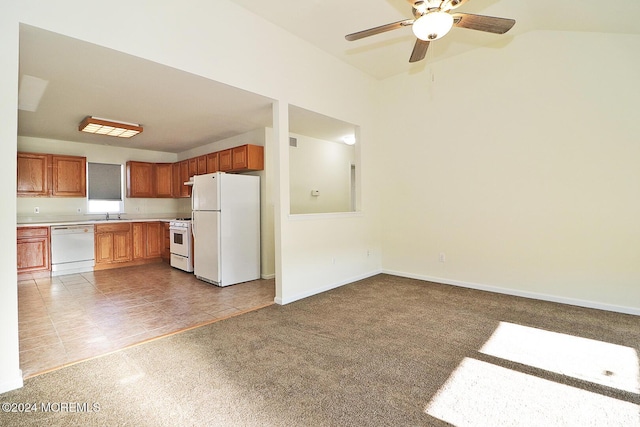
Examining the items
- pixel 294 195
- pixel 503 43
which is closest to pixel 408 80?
pixel 503 43

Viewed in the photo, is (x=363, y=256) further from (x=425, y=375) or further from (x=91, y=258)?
(x=91, y=258)

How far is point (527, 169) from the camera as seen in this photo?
363 centimetres

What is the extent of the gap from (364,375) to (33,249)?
5878mm

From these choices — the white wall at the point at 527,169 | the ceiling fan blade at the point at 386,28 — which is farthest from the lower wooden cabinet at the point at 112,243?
the ceiling fan blade at the point at 386,28

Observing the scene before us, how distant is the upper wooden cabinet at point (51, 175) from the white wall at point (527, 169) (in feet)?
19.5

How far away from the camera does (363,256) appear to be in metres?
4.74

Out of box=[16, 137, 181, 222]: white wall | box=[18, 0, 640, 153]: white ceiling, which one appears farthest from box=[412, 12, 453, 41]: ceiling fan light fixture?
box=[16, 137, 181, 222]: white wall

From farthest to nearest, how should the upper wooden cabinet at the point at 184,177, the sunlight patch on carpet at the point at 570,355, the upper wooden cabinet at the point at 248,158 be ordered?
the upper wooden cabinet at the point at 184,177
the upper wooden cabinet at the point at 248,158
the sunlight patch on carpet at the point at 570,355

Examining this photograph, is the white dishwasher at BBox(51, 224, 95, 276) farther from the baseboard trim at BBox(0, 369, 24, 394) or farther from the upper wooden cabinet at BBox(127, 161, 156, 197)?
the baseboard trim at BBox(0, 369, 24, 394)

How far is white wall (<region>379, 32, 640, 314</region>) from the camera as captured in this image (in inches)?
123

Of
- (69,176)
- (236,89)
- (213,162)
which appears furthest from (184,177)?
(236,89)

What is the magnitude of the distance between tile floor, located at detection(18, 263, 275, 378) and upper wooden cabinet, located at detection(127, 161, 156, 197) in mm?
1939

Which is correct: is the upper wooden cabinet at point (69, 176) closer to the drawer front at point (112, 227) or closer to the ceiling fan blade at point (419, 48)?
the drawer front at point (112, 227)

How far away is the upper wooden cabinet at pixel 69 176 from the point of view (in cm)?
540
